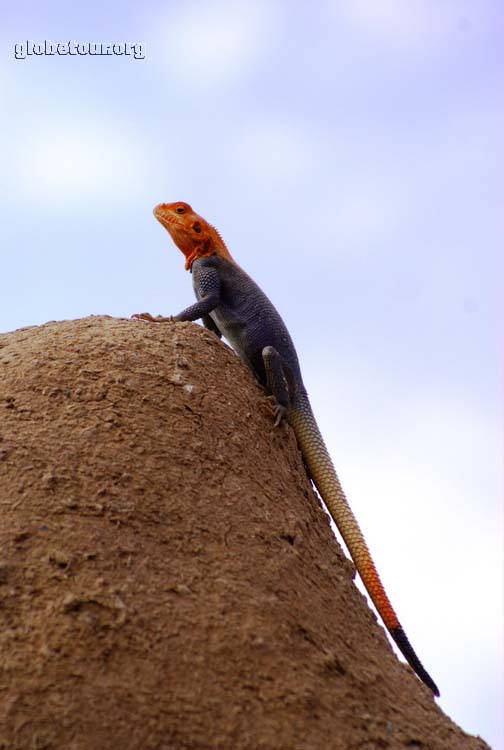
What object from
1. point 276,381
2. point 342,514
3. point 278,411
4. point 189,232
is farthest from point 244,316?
point 342,514

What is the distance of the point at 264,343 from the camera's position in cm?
581

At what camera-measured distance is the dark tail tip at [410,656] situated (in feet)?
16.5

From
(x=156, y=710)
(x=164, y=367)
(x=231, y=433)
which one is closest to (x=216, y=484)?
(x=231, y=433)

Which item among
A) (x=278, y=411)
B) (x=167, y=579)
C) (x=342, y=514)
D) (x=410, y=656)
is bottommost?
(x=410, y=656)

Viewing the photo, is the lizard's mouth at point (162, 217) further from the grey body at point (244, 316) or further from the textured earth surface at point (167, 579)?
the textured earth surface at point (167, 579)

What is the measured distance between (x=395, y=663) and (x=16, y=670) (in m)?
2.00

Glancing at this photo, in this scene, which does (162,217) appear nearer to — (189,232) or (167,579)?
(189,232)

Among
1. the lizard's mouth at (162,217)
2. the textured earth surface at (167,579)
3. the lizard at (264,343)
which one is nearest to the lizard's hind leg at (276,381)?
the lizard at (264,343)

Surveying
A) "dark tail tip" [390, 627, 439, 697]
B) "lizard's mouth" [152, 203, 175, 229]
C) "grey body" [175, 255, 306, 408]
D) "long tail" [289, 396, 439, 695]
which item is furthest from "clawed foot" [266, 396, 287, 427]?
"lizard's mouth" [152, 203, 175, 229]

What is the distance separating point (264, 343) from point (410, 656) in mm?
2198

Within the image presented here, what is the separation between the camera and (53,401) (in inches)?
173

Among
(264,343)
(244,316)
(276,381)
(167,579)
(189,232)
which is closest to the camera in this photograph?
(167,579)

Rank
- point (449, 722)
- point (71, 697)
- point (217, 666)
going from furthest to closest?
point (449, 722) → point (217, 666) → point (71, 697)

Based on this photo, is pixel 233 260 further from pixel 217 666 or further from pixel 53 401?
pixel 217 666
